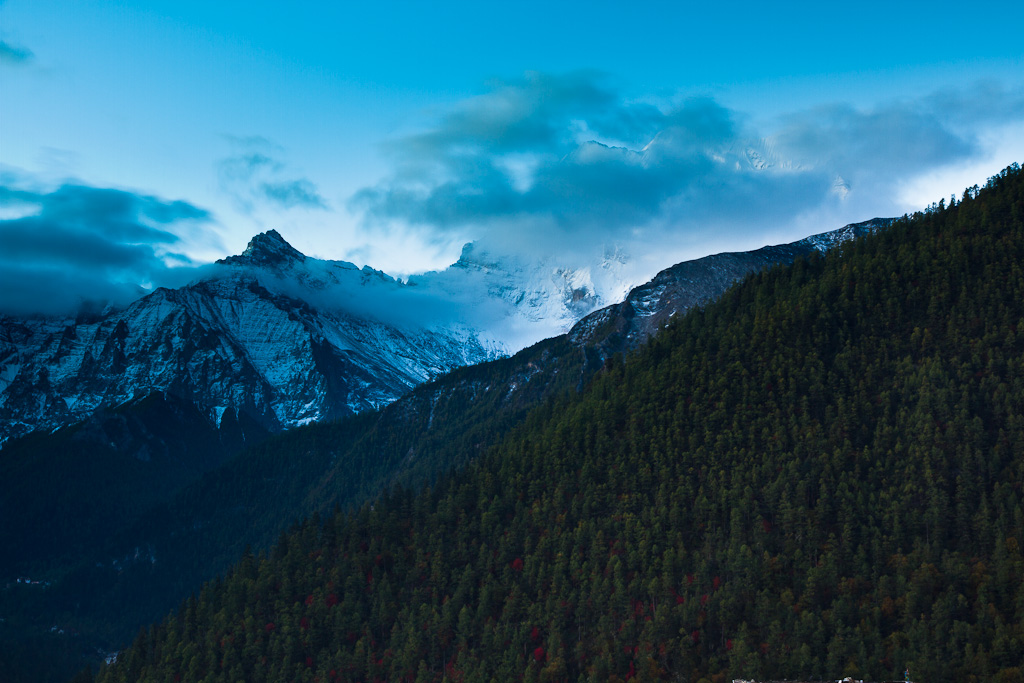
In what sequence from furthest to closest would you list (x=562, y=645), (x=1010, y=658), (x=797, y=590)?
(x=562, y=645) → (x=797, y=590) → (x=1010, y=658)

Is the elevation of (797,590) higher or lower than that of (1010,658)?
higher

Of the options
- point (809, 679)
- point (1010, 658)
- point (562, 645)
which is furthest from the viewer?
point (562, 645)

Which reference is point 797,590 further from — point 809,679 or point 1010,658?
point 1010,658

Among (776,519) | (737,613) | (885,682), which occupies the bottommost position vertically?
(885,682)

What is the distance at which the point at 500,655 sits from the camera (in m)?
200

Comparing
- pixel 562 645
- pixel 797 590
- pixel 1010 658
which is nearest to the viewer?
pixel 1010 658

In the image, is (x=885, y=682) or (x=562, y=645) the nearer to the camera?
(x=885, y=682)

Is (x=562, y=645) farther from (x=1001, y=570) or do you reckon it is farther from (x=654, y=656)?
(x=1001, y=570)

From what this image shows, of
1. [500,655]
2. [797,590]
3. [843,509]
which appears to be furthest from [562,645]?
[843,509]

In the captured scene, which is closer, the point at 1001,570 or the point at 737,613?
the point at 1001,570

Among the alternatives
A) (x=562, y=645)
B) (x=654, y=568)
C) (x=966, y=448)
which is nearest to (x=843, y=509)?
(x=966, y=448)

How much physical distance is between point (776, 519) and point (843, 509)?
15.0 meters

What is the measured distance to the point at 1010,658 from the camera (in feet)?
482

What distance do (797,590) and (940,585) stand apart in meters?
26.1
